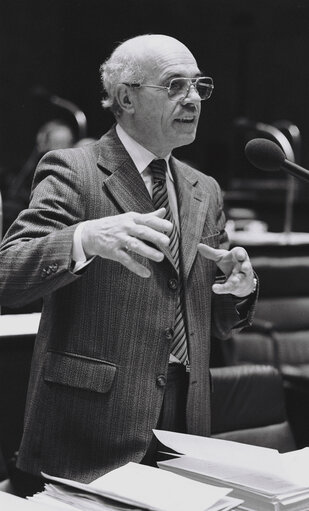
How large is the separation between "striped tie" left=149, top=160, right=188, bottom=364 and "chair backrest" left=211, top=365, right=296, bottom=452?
490mm

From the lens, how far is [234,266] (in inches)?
59.3

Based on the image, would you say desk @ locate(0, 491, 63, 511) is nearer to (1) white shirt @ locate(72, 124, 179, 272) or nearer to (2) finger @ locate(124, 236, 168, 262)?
(2) finger @ locate(124, 236, 168, 262)

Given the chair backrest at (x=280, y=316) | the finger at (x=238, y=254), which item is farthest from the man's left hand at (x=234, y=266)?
the chair backrest at (x=280, y=316)

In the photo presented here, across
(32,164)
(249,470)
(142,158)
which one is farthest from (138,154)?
(32,164)

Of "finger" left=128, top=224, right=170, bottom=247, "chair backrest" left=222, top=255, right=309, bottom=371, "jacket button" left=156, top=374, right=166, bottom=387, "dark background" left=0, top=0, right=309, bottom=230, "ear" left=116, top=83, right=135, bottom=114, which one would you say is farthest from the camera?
"dark background" left=0, top=0, right=309, bottom=230

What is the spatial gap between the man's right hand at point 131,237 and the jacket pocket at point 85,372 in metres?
0.33

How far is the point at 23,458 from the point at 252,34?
9.39m

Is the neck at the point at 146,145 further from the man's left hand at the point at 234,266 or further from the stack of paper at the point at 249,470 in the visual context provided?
the stack of paper at the point at 249,470

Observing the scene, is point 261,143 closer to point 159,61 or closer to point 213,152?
point 159,61

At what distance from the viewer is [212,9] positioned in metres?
10.3

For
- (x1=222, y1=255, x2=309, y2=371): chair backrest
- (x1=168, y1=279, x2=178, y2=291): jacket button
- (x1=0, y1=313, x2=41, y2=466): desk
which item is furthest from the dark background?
(x1=168, y1=279, x2=178, y2=291): jacket button

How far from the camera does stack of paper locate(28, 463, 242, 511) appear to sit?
1.05 meters

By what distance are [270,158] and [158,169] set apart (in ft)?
1.30

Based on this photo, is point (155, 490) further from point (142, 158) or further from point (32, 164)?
point (32, 164)
